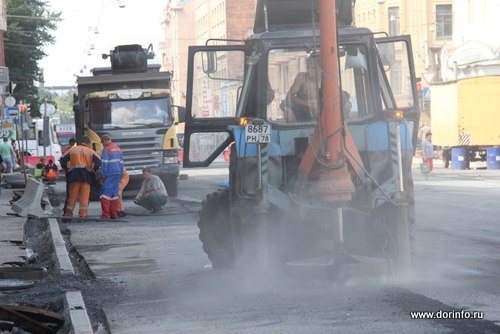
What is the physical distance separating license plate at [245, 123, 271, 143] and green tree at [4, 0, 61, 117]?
55.6 meters

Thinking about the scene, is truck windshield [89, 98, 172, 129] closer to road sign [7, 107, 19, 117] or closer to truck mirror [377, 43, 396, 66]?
road sign [7, 107, 19, 117]

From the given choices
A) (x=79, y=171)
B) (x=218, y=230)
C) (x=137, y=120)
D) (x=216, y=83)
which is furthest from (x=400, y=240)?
(x=137, y=120)

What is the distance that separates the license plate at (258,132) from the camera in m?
10.9

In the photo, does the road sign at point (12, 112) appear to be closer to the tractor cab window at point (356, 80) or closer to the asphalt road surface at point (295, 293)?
Answer: the asphalt road surface at point (295, 293)

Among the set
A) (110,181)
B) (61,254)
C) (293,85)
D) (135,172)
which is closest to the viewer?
(293,85)

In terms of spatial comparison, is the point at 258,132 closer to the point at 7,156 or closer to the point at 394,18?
the point at 7,156

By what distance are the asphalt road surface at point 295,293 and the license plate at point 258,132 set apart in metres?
1.32

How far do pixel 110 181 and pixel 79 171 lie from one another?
68 centimetres

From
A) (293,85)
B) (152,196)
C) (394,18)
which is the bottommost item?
(152,196)

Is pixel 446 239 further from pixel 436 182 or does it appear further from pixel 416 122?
pixel 436 182

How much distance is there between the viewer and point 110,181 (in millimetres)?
23016

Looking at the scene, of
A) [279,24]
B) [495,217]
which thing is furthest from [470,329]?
[495,217]

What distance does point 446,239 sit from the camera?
1566cm

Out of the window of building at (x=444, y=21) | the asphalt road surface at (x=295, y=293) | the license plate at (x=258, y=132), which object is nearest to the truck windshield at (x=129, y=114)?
the asphalt road surface at (x=295, y=293)
